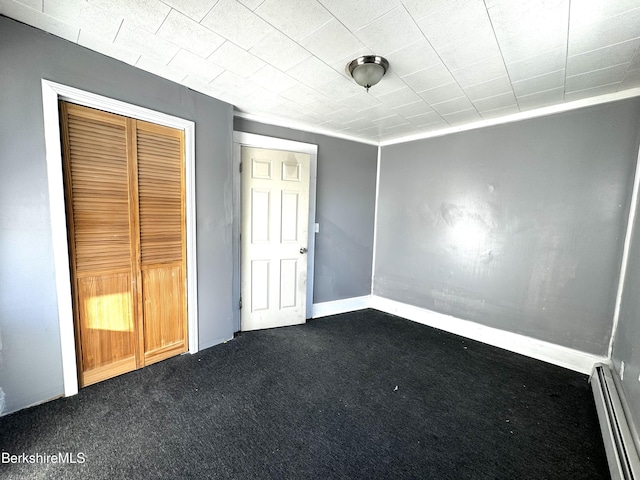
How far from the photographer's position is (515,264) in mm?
2691

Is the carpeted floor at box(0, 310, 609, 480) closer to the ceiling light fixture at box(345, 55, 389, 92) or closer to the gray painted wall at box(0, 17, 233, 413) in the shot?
the gray painted wall at box(0, 17, 233, 413)

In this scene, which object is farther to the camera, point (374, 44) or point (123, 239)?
point (123, 239)

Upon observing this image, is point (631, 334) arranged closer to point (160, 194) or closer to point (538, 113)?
point (538, 113)

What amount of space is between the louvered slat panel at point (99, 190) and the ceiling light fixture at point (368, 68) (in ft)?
5.80

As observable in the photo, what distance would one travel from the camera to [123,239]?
205cm

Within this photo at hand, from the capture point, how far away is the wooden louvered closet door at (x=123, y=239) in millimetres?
1839

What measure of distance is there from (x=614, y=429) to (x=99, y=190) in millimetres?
3687

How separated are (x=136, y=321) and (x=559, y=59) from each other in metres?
3.63

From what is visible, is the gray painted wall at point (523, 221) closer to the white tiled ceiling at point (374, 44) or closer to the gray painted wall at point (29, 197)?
the white tiled ceiling at point (374, 44)

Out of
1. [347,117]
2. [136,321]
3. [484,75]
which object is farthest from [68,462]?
[484,75]

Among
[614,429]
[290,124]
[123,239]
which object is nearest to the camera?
[614,429]

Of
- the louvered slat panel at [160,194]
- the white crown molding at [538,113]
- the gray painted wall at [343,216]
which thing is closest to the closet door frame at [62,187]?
the louvered slat panel at [160,194]

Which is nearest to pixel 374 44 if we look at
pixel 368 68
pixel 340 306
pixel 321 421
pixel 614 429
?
pixel 368 68

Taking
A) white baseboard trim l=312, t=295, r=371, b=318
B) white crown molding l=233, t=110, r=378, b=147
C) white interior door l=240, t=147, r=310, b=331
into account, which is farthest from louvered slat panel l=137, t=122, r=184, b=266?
white baseboard trim l=312, t=295, r=371, b=318
